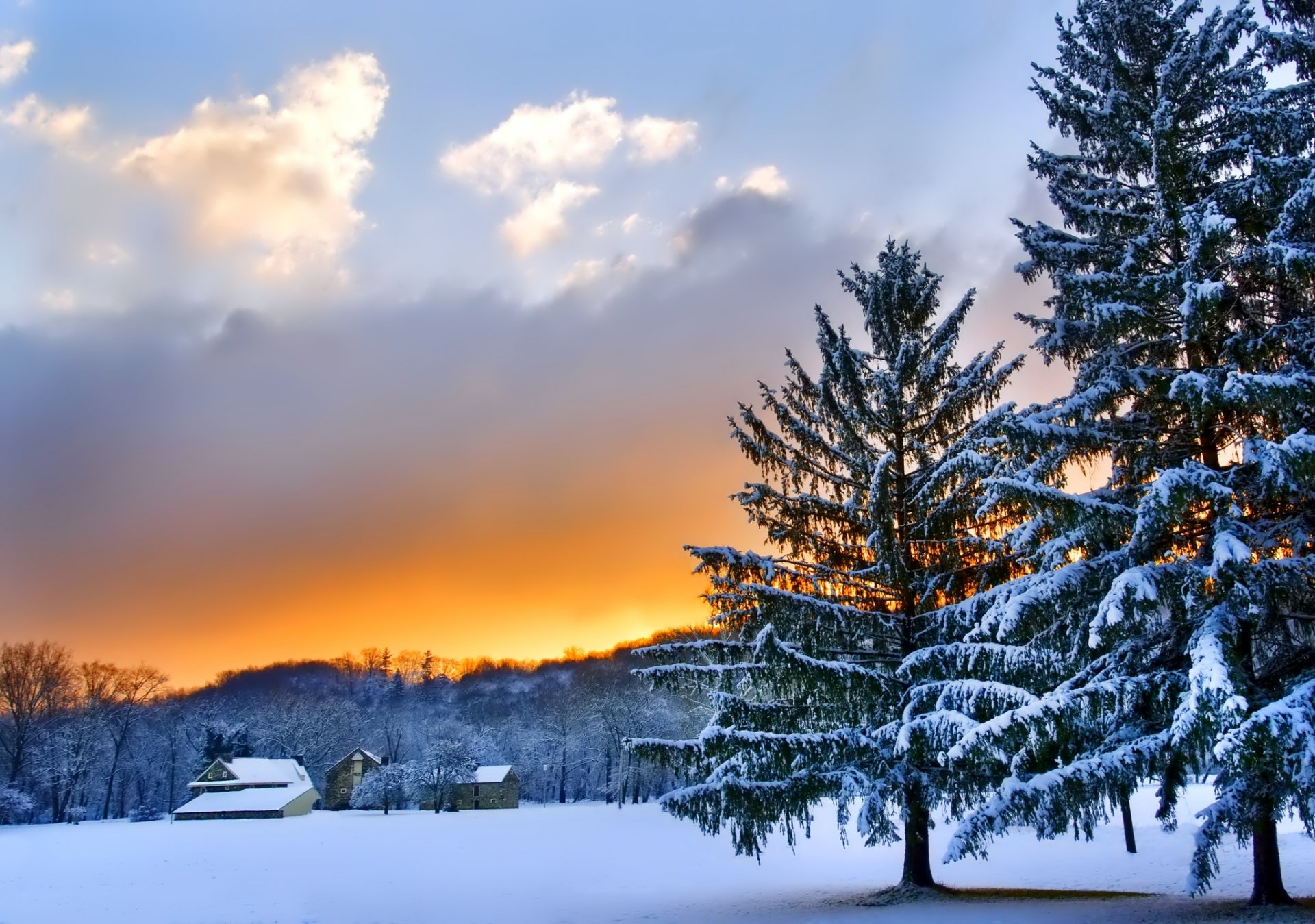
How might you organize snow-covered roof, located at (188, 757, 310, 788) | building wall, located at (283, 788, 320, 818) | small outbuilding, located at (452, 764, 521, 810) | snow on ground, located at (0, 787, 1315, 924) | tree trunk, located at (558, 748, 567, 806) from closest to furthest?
snow on ground, located at (0, 787, 1315, 924) < building wall, located at (283, 788, 320, 818) < snow-covered roof, located at (188, 757, 310, 788) < small outbuilding, located at (452, 764, 521, 810) < tree trunk, located at (558, 748, 567, 806)

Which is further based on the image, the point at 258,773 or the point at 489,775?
the point at 489,775

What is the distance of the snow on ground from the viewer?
1310 cm

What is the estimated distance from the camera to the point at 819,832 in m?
36.2

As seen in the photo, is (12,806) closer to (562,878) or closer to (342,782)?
(342,782)

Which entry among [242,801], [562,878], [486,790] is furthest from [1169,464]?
[486,790]

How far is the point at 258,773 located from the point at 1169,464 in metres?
66.0

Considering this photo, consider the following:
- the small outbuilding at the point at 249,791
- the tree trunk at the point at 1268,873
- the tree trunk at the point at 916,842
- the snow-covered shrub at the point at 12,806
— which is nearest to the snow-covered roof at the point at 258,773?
the small outbuilding at the point at 249,791

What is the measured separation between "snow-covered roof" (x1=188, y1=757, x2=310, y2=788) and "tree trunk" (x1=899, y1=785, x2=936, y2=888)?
192ft

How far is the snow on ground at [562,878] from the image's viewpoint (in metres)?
13.1

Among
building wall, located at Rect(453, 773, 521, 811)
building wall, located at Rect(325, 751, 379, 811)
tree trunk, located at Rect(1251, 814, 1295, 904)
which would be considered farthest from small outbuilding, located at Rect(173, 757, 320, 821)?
tree trunk, located at Rect(1251, 814, 1295, 904)

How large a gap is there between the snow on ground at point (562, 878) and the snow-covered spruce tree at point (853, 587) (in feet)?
6.58

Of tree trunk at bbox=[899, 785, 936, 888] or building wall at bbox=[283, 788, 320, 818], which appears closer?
tree trunk at bbox=[899, 785, 936, 888]

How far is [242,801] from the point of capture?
2119 inches

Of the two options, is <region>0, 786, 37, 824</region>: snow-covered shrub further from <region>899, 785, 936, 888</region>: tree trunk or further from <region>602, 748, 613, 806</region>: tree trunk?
<region>899, 785, 936, 888</region>: tree trunk
